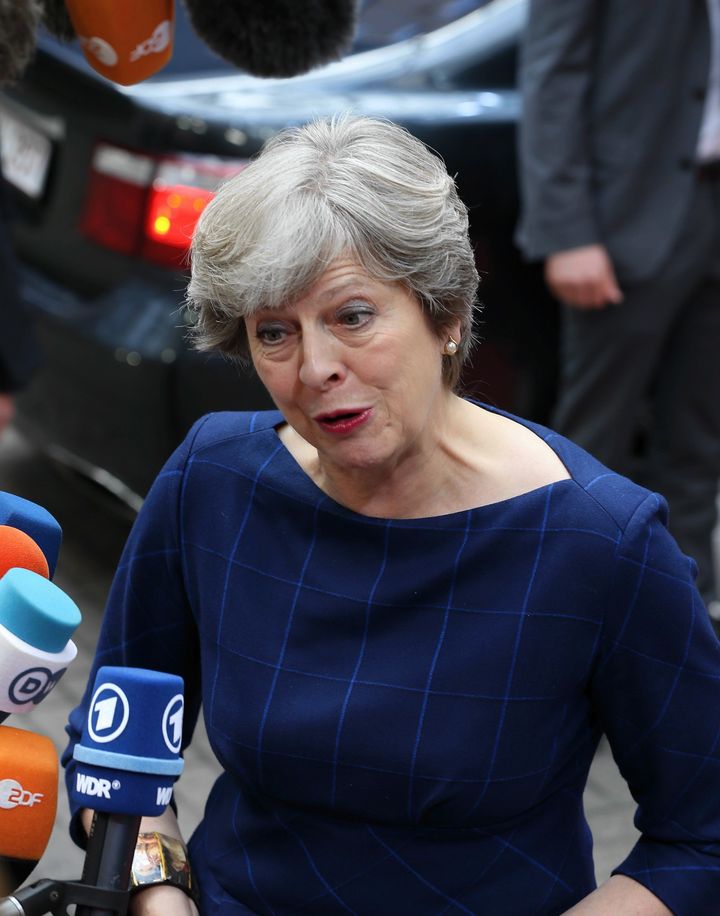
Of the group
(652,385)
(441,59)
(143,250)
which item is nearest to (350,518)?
(143,250)

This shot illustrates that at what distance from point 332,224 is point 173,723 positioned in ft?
1.91

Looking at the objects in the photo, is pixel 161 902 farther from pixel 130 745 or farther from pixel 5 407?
pixel 5 407

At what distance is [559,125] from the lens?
354cm

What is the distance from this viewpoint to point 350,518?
1926 millimetres

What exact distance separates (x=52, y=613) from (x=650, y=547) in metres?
0.78

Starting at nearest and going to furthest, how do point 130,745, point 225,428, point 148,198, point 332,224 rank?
point 130,745 → point 332,224 → point 225,428 → point 148,198

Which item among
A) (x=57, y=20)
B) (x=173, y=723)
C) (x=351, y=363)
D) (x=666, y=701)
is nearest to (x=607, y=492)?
(x=666, y=701)

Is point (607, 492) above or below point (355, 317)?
below

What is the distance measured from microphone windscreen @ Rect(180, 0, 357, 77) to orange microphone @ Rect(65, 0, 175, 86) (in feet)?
0.18

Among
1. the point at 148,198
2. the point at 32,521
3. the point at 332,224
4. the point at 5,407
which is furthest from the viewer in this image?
the point at 5,407

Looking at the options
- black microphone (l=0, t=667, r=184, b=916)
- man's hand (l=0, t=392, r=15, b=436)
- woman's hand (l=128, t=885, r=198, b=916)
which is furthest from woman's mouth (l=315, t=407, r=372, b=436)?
man's hand (l=0, t=392, r=15, b=436)

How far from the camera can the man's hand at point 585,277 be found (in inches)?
140

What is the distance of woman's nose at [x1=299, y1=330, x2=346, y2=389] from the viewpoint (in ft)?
5.70

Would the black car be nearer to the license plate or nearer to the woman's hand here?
the license plate
